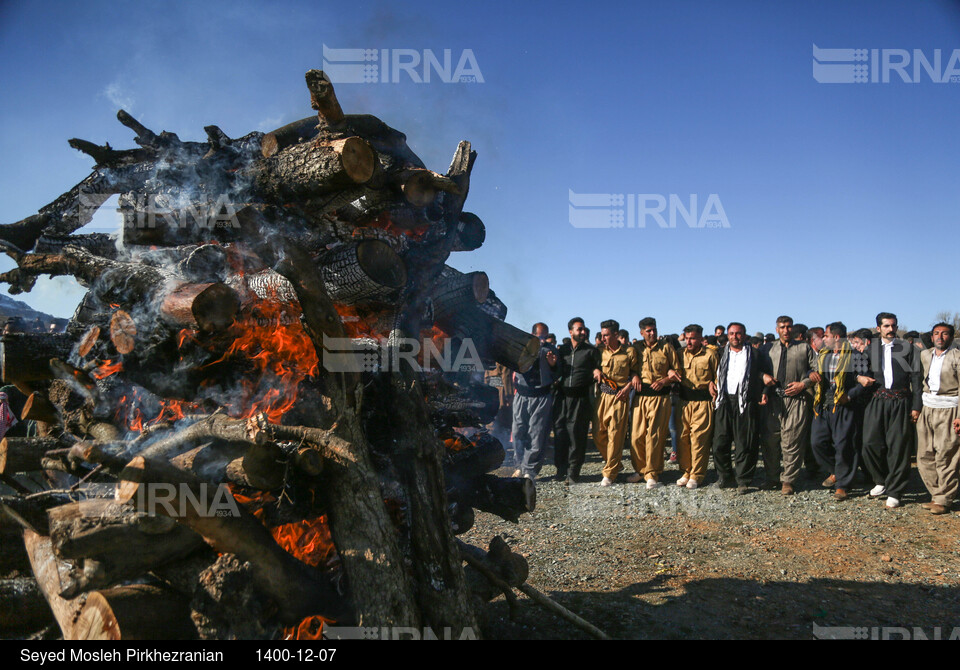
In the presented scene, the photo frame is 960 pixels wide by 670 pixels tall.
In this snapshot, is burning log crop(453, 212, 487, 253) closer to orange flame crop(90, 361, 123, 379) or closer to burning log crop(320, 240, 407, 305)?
burning log crop(320, 240, 407, 305)

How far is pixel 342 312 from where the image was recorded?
157 inches

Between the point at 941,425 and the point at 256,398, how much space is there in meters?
8.13

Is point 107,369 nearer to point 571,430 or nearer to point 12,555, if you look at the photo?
point 12,555

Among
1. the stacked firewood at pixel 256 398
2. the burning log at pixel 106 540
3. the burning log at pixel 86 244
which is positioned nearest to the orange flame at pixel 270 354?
the stacked firewood at pixel 256 398

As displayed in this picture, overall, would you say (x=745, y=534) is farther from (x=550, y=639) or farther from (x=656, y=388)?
(x=550, y=639)

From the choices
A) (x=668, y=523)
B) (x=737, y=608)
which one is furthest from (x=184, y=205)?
(x=668, y=523)

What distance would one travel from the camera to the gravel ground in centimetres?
429

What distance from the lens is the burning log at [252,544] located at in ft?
8.73

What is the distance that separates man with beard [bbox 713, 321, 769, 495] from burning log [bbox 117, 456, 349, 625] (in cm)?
712

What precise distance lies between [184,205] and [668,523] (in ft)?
20.3

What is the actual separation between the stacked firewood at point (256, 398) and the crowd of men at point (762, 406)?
16.7ft

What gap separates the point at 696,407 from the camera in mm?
9023

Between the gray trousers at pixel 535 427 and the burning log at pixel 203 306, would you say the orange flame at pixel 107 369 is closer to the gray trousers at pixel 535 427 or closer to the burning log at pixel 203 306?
the burning log at pixel 203 306

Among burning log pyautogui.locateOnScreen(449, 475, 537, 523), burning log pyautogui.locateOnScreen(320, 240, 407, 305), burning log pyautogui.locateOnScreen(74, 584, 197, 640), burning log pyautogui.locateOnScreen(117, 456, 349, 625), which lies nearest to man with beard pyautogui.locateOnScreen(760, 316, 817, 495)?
burning log pyautogui.locateOnScreen(449, 475, 537, 523)
